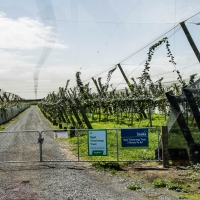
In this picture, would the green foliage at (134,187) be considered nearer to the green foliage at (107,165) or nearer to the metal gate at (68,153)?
the green foliage at (107,165)

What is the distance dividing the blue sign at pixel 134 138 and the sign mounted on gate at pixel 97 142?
74 centimetres

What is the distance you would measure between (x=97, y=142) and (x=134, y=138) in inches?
55.5

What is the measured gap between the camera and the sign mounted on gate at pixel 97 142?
12773 millimetres

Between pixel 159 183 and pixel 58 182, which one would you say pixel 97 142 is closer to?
pixel 58 182

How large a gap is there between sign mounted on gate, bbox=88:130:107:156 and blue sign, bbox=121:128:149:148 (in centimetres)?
A: 74

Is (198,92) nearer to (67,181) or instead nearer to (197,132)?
(197,132)

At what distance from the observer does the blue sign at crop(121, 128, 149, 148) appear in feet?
41.4

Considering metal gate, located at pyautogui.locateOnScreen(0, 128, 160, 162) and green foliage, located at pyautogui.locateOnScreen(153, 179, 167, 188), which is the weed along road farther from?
green foliage, located at pyautogui.locateOnScreen(153, 179, 167, 188)

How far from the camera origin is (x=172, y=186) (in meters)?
9.04

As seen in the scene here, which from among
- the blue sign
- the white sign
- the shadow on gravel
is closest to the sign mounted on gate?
the blue sign

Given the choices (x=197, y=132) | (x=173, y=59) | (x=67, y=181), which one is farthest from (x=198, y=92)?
(x=173, y=59)

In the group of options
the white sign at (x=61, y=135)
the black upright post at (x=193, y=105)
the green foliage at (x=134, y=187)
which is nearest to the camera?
the green foliage at (x=134, y=187)

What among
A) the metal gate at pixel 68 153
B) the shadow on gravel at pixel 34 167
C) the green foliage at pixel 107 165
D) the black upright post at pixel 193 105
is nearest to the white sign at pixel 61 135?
the metal gate at pixel 68 153

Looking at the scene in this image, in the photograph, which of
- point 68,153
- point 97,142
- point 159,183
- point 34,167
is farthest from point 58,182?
point 68,153
